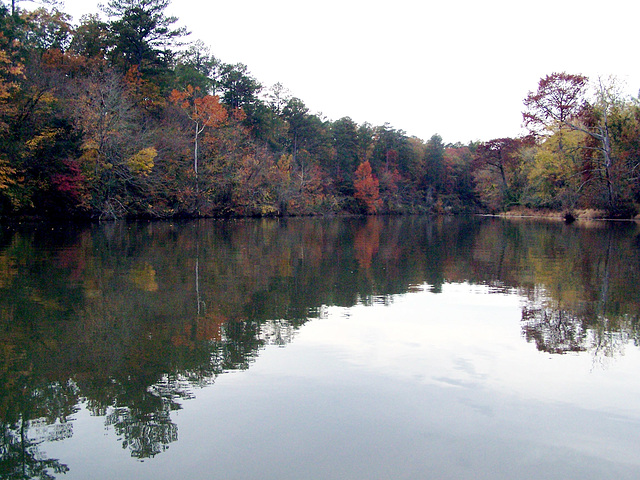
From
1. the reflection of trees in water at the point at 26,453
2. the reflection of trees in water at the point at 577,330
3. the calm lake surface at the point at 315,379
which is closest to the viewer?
the reflection of trees in water at the point at 26,453

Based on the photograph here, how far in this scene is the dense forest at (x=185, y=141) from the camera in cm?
3178

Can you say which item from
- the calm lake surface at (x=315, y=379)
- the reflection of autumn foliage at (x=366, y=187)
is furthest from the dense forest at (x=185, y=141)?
the calm lake surface at (x=315, y=379)

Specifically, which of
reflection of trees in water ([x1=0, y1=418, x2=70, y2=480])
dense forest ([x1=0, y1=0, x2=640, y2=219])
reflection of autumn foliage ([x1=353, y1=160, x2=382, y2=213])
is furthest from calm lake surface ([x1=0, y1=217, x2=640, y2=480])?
reflection of autumn foliage ([x1=353, y1=160, x2=382, y2=213])

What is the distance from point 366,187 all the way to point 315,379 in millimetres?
71842

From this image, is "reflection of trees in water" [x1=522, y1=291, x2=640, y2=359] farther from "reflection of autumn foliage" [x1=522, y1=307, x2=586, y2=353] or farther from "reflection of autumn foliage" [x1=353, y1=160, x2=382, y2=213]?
"reflection of autumn foliage" [x1=353, y1=160, x2=382, y2=213]

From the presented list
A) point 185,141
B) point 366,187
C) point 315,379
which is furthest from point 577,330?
point 366,187

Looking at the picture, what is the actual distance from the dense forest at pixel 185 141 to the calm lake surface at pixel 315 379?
23.1 metres

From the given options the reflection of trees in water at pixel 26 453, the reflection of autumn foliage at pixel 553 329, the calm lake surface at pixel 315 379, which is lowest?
the reflection of trees in water at pixel 26 453

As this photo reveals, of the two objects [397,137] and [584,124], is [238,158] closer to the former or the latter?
[584,124]

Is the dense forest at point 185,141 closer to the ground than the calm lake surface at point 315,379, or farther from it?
farther from it

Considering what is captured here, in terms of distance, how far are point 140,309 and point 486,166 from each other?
74914 millimetres

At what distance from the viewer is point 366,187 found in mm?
76125

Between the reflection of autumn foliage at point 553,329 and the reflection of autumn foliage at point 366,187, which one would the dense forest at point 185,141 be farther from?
the reflection of autumn foliage at point 553,329

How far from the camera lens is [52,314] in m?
7.43
